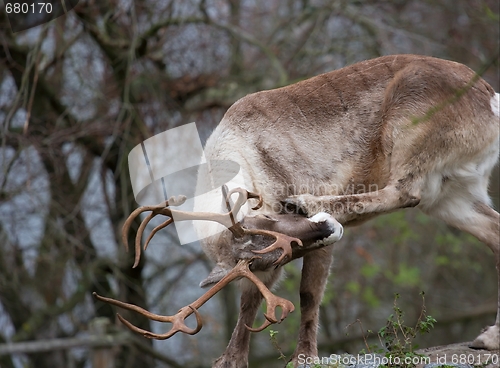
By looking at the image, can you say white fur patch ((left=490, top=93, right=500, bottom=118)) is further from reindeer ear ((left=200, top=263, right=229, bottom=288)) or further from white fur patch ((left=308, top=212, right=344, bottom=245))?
reindeer ear ((left=200, top=263, right=229, bottom=288))

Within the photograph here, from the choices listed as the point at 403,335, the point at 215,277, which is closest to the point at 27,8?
the point at 215,277

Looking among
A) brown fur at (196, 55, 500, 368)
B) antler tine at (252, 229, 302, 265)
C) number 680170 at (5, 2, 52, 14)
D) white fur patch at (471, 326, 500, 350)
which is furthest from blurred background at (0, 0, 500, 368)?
antler tine at (252, 229, 302, 265)

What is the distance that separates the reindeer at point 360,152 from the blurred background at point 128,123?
230 cm

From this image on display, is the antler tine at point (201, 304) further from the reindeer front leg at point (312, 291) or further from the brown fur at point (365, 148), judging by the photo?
the reindeer front leg at point (312, 291)

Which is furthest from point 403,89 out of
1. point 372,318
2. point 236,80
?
point 372,318

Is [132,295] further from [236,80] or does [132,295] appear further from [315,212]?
[315,212]

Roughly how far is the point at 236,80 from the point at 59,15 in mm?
2791

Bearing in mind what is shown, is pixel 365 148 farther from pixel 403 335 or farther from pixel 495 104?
pixel 403 335

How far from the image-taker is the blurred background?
7785mm

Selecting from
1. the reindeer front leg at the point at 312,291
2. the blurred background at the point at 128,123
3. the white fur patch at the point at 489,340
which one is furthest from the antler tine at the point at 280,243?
the blurred background at the point at 128,123

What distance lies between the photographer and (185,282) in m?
10.7

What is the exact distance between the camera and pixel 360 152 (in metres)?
4.94

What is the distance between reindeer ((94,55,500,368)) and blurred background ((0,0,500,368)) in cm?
230

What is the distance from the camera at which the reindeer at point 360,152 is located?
472cm
